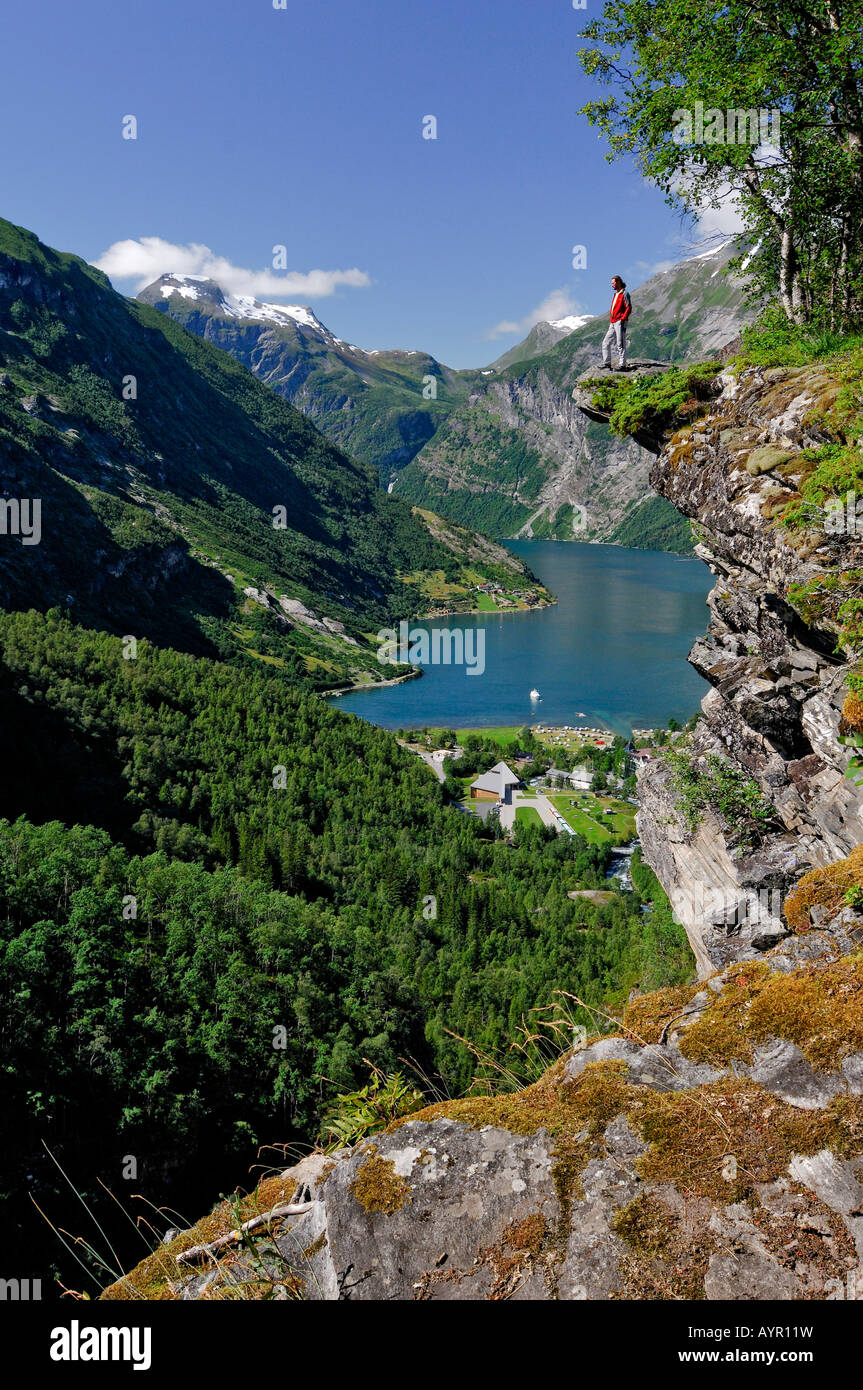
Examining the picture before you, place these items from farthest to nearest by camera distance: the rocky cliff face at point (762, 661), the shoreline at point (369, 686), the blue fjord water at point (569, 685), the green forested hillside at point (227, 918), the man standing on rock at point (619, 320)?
the shoreline at point (369, 686) → the blue fjord water at point (569, 685) → the green forested hillside at point (227, 918) → the man standing on rock at point (619, 320) → the rocky cliff face at point (762, 661)

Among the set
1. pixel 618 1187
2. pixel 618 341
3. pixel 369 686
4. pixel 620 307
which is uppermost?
pixel 620 307

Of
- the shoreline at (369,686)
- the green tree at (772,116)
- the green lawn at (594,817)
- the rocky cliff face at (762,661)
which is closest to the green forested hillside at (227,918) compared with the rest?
the rocky cliff face at (762,661)

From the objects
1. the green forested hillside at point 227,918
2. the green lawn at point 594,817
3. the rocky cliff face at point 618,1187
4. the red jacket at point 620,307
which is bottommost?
the green lawn at point 594,817

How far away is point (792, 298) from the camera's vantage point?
12438mm

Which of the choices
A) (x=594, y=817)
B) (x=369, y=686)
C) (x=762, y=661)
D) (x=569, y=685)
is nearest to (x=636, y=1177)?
(x=762, y=661)

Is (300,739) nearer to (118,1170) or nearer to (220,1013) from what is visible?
(220,1013)

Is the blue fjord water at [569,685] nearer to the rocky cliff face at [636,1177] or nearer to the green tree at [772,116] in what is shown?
the green tree at [772,116]

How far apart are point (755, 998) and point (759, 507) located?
7.64 meters

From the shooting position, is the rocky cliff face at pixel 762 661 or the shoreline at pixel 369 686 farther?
the shoreline at pixel 369 686

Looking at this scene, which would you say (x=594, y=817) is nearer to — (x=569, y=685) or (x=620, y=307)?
(x=569, y=685)

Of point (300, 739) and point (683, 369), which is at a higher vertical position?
point (683, 369)

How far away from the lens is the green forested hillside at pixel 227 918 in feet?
81.6

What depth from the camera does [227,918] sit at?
38.0 meters
